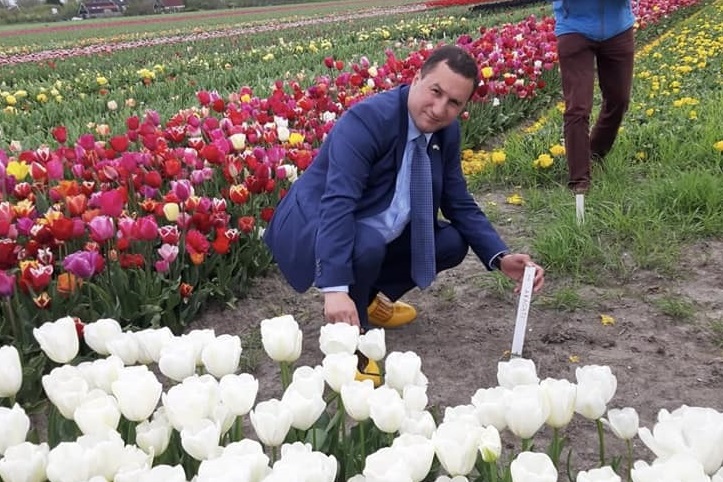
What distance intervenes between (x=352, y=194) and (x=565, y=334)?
929mm

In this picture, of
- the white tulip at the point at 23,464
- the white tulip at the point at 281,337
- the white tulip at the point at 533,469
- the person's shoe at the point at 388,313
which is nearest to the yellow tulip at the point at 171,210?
the person's shoe at the point at 388,313

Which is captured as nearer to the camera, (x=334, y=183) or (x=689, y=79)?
(x=334, y=183)

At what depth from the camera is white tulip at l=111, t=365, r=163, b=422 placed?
1.08m

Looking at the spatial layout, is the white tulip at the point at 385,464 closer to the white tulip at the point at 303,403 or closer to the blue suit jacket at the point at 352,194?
the white tulip at the point at 303,403

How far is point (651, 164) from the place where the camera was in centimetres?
404

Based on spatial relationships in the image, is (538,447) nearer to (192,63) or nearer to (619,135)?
(619,135)

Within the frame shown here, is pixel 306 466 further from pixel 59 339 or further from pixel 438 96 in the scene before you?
pixel 438 96

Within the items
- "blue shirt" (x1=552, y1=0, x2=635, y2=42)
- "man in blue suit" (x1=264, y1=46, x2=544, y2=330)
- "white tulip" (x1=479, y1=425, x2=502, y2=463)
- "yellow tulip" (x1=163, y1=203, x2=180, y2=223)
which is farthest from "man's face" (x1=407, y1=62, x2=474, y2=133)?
"blue shirt" (x1=552, y1=0, x2=635, y2=42)

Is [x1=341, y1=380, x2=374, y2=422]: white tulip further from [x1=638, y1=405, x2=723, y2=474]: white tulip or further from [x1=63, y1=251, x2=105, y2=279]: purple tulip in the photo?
[x1=63, y1=251, x2=105, y2=279]: purple tulip

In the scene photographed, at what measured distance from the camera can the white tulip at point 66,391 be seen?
112 cm

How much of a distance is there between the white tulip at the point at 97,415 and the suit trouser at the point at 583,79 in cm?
293

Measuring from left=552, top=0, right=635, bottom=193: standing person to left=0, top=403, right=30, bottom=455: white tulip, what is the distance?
2.95m

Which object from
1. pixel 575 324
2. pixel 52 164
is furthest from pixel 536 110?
pixel 52 164

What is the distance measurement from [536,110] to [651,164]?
2.45 meters
